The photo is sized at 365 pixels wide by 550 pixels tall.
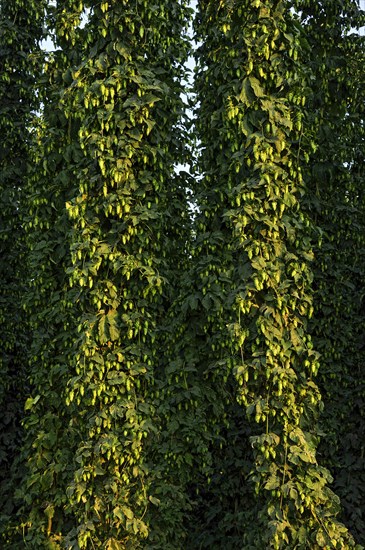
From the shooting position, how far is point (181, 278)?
11922 millimetres

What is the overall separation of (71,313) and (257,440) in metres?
3.92

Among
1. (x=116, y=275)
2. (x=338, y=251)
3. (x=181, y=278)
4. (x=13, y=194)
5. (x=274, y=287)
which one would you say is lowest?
(x=274, y=287)

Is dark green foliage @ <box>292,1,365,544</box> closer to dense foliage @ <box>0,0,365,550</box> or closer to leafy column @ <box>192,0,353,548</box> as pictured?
dense foliage @ <box>0,0,365,550</box>

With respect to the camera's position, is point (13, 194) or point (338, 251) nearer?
point (338, 251)

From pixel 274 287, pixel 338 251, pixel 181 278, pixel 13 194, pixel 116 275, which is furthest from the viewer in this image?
pixel 13 194

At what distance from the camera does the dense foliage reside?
8.45 m

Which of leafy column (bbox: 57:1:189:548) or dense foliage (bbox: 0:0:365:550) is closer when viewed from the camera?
dense foliage (bbox: 0:0:365:550)

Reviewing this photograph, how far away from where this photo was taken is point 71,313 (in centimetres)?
1106

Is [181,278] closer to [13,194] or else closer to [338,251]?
[338,251]

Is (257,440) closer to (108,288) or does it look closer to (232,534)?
(108,288)

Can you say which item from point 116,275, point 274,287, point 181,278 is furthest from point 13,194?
point 274,287

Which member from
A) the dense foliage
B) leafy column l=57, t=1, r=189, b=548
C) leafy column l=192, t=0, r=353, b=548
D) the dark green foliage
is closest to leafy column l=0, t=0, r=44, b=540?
the dense foliage

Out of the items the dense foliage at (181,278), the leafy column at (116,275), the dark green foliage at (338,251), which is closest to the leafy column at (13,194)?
the dense foliage at (181,278)

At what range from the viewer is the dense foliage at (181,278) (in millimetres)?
8453
